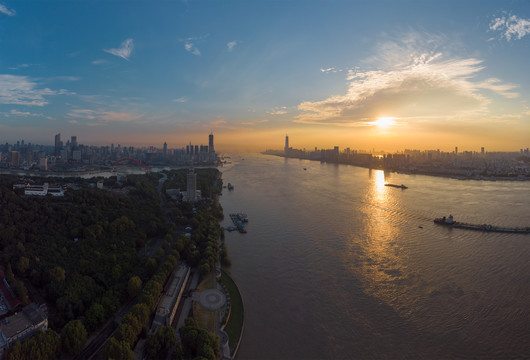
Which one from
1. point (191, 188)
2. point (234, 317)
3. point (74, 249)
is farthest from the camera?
point (191, 188)

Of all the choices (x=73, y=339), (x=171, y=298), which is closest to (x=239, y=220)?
(x=171, y=298)

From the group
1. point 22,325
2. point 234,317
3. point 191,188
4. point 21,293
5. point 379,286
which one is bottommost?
point 234,317

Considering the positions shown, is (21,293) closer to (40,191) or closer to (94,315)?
(94,315)

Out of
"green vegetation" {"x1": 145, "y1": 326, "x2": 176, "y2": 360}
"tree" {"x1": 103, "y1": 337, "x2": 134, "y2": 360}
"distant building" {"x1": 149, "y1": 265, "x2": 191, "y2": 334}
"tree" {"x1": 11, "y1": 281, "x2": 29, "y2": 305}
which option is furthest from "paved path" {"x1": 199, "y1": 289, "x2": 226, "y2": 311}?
"tree" {"x1": 11, "y1": 281, "x2": 29, "y2": 305}

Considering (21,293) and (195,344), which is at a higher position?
(21,293)

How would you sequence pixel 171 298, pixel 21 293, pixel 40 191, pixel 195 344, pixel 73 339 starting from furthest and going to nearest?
1. pixel 40 191
2. pixel 171 298
3. pixel 21 293
4. pixel 195 344
5. pixel 73 339

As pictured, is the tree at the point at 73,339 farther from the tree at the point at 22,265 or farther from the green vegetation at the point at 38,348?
the tree at the point at 22,265
